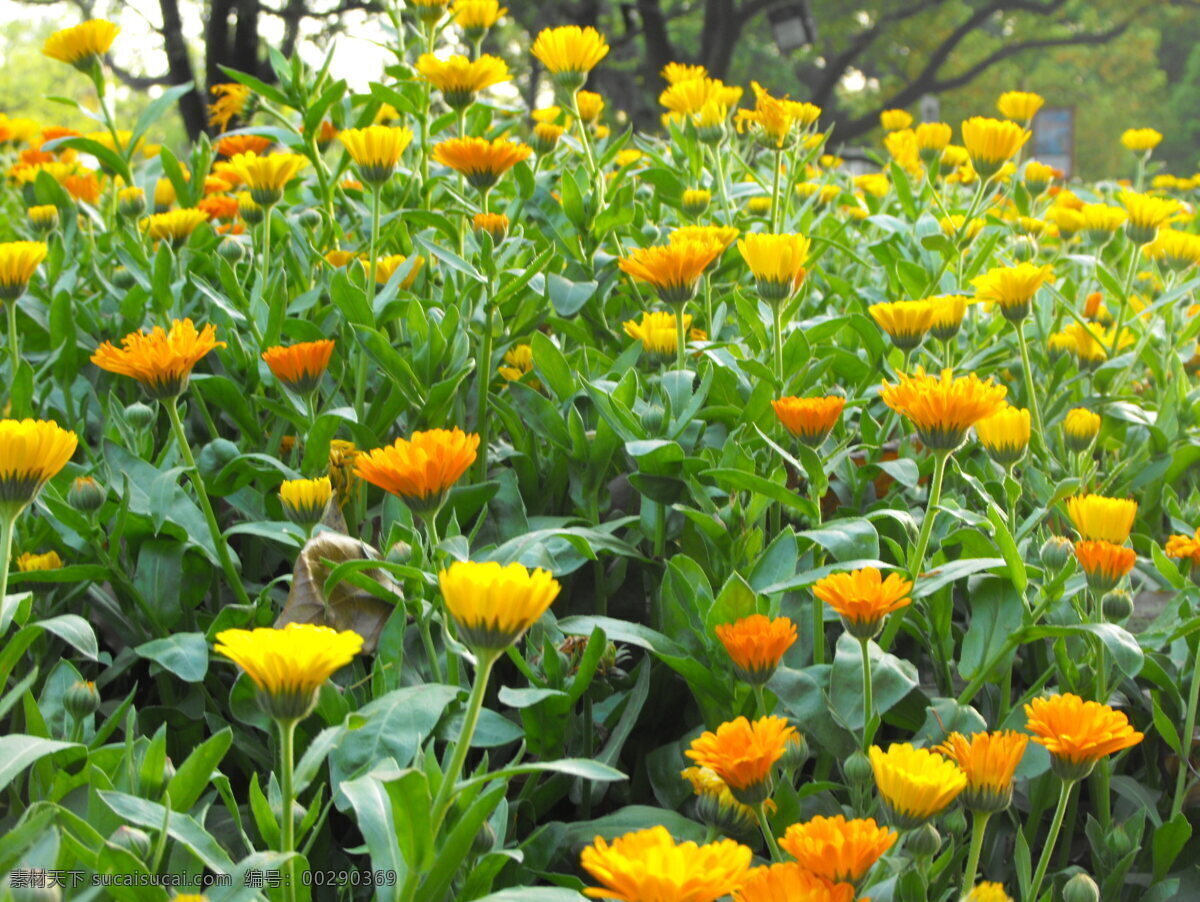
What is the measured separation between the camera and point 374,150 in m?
1.61

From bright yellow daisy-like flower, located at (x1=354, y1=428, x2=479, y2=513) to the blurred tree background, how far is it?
6.77 metres

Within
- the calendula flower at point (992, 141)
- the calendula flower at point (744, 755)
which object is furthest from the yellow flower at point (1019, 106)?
the calendula flower at point (744, 755)

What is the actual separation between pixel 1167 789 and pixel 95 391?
1579 mm

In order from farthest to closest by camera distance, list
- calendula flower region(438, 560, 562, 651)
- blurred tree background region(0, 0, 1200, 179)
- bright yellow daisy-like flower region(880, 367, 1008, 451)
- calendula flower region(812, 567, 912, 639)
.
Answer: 1. blurred tree background region(0, 0, 1200, 179)
2. bright yellow daisy-like flower region(880, 367, 1008, 451)
3. calendula flower region(812, 567, 912, 639)
4. calendula flower region(438, 560, 562, 651)

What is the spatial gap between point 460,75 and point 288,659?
1269mm

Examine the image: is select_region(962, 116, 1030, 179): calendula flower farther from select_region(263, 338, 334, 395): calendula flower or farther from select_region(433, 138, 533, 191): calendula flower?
select_region(263, 338, 334, 395): calendula flower

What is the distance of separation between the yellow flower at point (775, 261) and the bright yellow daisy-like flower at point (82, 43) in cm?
143

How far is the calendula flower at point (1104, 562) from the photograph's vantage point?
44.3 inches

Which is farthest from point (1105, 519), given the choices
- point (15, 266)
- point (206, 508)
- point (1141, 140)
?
point (1141, 140)

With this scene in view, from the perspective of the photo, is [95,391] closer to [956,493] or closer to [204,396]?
[204,396]

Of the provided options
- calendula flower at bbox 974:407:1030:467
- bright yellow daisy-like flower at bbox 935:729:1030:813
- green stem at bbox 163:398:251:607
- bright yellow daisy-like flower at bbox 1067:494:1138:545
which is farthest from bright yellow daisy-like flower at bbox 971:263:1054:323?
green stem at bbox 163:398:251:607

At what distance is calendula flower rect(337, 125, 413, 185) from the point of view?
1606 mm

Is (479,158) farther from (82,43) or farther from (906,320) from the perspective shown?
(82,43)

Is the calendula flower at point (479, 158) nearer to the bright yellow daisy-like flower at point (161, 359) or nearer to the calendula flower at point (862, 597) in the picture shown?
the bright yellow daisy-like flower at point (161, 359)
